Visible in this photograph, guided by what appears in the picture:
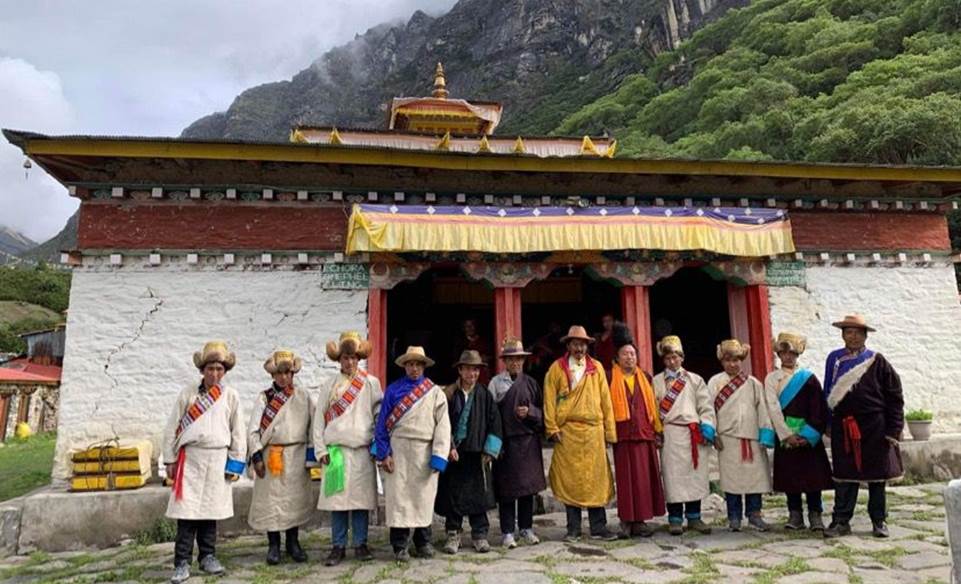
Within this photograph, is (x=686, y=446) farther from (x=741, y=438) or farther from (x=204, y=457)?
(x=204, y=457)

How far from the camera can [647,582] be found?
3.78 m

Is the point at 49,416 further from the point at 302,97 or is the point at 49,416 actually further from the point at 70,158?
the point at 302,97

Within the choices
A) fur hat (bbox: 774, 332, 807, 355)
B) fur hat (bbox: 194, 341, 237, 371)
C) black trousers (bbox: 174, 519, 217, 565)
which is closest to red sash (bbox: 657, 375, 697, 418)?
fur hat (bbox: 774, 332, 807, 355)

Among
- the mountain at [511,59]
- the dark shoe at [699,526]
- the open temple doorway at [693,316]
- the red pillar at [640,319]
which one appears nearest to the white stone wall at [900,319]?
the red pillar at [640,319]

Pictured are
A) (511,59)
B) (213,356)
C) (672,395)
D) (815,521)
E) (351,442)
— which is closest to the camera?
(213,356)

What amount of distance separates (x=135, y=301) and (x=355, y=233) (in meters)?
2.40

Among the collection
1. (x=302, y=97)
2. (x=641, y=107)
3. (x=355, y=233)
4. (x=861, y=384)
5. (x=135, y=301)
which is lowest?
(x=861, y=384)

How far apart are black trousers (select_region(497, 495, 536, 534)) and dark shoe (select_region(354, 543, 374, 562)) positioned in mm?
997

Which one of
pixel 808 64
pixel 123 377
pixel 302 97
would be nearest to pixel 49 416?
pixel 123 377

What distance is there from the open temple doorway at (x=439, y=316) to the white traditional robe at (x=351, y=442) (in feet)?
16.6

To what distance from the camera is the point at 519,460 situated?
4734 millimetres

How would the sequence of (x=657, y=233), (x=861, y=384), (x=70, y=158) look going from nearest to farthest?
(x=861, y=384), (x=70, y=158), (x=657, y=233)

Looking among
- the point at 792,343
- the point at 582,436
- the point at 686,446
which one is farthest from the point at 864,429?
the point at 582,436

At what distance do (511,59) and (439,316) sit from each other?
227ft
